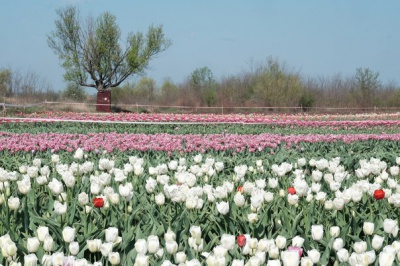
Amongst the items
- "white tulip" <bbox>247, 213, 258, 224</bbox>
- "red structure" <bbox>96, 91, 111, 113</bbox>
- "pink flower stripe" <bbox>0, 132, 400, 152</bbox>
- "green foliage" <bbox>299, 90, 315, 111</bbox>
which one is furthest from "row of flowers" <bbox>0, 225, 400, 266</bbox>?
"green foliage" <bbox>299, 90, 315, 111</bbox>

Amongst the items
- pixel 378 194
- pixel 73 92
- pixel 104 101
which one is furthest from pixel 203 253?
pixel 73 92

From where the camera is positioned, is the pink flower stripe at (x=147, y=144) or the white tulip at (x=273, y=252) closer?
the white tulip at (x=273, y=252)

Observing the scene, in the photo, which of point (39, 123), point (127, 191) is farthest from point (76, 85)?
point (127, 191)

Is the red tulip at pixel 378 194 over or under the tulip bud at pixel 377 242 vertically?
over

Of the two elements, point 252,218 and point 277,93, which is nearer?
point 252,218

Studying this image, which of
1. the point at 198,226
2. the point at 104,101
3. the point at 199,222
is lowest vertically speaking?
the point at 199,222

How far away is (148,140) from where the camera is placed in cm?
919

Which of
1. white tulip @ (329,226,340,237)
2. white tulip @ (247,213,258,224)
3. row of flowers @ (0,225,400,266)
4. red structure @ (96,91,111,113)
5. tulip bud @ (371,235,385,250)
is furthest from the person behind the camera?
red structure @ (96,91,111,113)

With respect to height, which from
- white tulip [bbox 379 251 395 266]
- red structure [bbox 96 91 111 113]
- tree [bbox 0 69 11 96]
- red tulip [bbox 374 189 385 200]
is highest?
tree [bbox 0 69 11 96]

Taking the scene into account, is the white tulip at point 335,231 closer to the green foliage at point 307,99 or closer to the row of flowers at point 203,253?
the row of flowers at point 203,253

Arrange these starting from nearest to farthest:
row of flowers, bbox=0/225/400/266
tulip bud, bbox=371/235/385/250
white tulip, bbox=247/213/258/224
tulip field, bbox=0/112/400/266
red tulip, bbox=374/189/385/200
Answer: row of flowers, bbox=0/225/400/266 < tulip field, bbox=0/112/400/266 < tulip bud, bbox=371/235/385/250 < white tulip, bbox=247/213/258/224 < red tulip, bbox=374/189/385/200

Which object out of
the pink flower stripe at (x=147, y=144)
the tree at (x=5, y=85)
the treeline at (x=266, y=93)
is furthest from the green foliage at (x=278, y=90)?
the pink flower stripe at (x=147, y=144)

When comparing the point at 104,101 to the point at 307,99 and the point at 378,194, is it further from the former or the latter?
the point at 378,194

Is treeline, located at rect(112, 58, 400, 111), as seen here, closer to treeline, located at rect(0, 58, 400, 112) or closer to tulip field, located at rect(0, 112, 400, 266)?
treeline, located at rect(0, 58, 400, 112)
